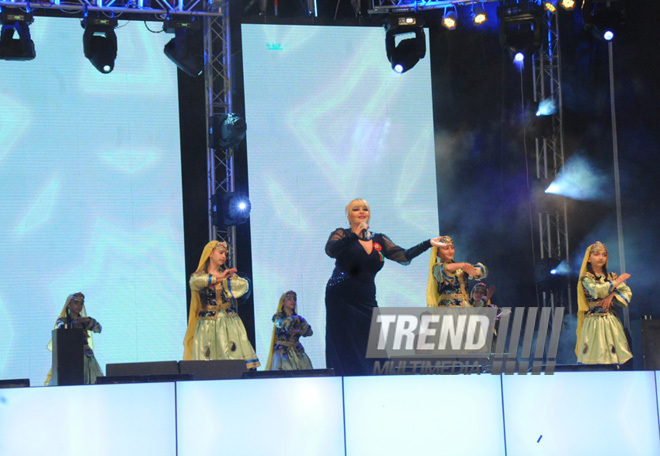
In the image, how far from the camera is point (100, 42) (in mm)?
7586

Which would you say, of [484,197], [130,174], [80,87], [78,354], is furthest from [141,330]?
[484,197]

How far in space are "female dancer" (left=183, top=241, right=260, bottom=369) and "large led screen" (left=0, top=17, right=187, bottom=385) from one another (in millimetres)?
1300

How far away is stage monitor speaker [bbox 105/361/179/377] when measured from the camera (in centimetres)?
503

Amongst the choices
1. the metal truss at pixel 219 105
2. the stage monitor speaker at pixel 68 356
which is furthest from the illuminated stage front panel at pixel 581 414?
the metal truss at pixel 219 105

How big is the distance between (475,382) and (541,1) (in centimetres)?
554

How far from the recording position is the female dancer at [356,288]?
5.34 metres

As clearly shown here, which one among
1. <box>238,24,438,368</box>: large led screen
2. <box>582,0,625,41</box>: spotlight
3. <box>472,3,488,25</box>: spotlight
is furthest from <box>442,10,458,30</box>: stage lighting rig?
<box>582,0,625,41</box>: spotlight

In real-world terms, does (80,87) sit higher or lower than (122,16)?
lower

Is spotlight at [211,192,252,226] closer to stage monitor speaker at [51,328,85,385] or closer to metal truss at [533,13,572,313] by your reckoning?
stage monitor speaker at [51,328,85,385]

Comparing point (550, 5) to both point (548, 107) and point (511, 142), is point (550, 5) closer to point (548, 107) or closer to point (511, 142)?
point (548, 107)

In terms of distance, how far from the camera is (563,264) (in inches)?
337

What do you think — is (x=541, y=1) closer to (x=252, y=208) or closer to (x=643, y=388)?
(x=252, y=208)

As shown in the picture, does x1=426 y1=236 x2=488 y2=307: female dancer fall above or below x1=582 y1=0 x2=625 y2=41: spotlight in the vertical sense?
below

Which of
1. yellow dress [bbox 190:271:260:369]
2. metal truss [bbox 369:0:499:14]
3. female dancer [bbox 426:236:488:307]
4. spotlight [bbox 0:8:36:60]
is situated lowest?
yellow dress [bbox 190:271:260:369]
